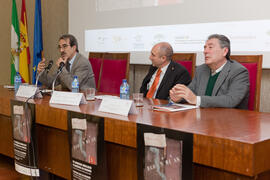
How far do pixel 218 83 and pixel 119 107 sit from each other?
32.2 inches

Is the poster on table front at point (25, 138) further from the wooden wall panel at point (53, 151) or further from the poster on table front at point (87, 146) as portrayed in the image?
the poster on table front at point (87, 146)

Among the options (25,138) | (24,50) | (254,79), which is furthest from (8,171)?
(24,50)

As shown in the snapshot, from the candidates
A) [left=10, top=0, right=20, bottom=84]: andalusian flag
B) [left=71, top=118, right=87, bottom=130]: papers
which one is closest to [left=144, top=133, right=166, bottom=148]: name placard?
[left=71, top=118, right=87, bottom=130]: papers

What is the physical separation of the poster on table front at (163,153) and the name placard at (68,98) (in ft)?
2.28

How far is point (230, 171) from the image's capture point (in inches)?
46.7

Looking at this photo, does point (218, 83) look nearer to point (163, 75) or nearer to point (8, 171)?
point (163, 75)

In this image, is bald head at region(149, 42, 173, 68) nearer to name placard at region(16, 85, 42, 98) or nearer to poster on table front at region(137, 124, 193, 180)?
name placard at region(16, 85, 42, 98)

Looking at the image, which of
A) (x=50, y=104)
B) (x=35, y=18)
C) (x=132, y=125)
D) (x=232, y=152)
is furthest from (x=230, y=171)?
(x=35, y=18)

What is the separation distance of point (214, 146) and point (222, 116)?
51 centimetres

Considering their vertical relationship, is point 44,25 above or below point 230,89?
above

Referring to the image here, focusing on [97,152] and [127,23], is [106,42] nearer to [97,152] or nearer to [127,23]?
[127,23]

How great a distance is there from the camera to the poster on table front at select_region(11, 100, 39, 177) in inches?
83.0

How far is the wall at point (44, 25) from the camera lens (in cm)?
487

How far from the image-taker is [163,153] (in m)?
1.37
